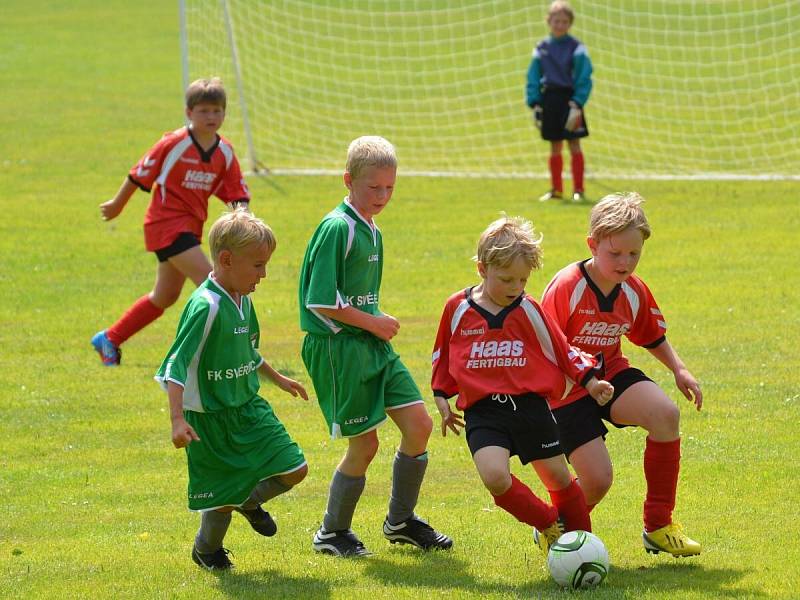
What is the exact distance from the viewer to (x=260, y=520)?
565cm

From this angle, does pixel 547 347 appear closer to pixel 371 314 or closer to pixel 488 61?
pixel 371 314

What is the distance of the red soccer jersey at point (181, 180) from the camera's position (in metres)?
9.48

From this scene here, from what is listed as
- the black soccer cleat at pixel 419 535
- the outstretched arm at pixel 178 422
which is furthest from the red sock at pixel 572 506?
the outstretched arm at pixel 178 422

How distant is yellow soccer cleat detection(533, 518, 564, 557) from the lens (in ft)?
17.5

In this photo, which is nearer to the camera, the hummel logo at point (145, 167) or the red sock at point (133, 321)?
the hummel logo at point (145, 167)

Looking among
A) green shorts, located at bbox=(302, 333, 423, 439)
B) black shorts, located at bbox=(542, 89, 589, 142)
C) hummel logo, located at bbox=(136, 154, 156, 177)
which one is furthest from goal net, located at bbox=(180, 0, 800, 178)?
green shorts, located at bbox=(302, 333, 423, 439)

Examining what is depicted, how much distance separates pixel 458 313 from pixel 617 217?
0.77 m

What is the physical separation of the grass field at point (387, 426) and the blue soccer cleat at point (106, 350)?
125 millimetres

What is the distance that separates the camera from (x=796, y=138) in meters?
19.6

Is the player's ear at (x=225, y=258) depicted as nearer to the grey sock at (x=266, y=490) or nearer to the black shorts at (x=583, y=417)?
the grey sock at (x=266, y=490)

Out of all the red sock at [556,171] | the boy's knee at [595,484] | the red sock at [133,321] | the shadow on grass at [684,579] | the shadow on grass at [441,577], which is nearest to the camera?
the shadow on grass at [684,579]

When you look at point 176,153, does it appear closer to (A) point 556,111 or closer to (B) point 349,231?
(B) point 349,231

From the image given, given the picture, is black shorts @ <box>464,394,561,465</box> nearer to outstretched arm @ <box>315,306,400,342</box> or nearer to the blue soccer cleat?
outstretched arm @ <box>315,306,400,342</box>

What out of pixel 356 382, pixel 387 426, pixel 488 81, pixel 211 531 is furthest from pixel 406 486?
pixel 488 81
